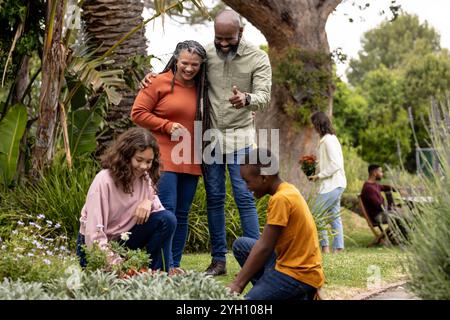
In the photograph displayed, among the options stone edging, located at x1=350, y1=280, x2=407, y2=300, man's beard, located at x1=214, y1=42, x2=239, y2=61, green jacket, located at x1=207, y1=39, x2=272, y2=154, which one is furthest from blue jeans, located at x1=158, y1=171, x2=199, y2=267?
stone edging, located at x1=350, y1=280, x2=407, y2=300

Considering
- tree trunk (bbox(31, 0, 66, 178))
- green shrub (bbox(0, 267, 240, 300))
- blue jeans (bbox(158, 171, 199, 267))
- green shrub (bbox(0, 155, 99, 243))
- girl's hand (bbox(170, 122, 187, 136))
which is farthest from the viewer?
tree trunk (bbox(31, 0, 66, 178))

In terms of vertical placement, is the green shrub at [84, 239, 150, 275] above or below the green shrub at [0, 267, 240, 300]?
above

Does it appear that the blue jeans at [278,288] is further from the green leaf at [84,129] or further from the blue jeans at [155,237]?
the green leaf at [84,129]

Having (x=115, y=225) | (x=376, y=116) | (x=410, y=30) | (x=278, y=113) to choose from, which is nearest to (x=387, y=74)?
(x=376, y=116)

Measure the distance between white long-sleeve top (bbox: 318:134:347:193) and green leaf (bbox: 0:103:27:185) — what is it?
10.7 ft

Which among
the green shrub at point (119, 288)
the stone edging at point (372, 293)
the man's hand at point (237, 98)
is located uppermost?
the man's hand at point (237, 98)

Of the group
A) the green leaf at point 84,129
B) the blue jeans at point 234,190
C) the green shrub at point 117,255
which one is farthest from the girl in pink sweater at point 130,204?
the green leaf at point 84,129

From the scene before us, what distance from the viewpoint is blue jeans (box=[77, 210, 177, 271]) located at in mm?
6059

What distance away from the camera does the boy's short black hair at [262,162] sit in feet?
17.4

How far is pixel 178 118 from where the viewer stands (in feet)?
22.6

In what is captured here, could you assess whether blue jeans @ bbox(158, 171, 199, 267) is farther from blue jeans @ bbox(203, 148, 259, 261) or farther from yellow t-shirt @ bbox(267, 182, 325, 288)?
yellow t-shirt @ bbox(267, 182, 325, 288)

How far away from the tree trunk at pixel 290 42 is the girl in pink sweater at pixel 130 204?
6.85 meters

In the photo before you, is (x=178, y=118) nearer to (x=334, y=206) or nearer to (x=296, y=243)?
(x=296, y=243)

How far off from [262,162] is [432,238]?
4.03ft
